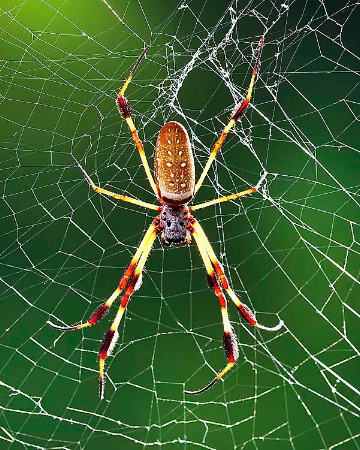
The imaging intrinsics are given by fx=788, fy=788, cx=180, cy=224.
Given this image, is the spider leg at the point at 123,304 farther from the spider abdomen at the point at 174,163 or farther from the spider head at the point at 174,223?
the spider abdomen at the point at 174,163

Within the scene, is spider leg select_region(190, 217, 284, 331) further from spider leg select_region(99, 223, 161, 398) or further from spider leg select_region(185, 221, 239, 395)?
spider leg select_region(99, 223, 161, 398)

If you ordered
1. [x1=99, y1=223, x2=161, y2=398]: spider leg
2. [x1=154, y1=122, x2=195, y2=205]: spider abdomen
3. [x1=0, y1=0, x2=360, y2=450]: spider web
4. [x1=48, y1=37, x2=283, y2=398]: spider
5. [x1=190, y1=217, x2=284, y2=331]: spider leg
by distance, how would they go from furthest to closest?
[x1=0, y1=0, x2=360, y2=450]: spider web < [x1=190, y1=217, x2=284, y2=331]: spider leg < [x1=99, y1=223, x2=161, y2=398]: spider leg < [x1=48, y1=37, x2=283, y2=398]: spider < [x1=154, y1=122, x2=195, y2=205]: spider abdomen

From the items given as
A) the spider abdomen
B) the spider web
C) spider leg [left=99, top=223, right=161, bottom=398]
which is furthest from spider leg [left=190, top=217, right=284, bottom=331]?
the spider web

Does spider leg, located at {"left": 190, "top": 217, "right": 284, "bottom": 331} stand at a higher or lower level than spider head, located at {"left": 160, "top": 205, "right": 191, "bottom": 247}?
lower

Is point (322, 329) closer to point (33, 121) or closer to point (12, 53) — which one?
point (33, 121)

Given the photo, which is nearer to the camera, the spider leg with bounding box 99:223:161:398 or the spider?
the spider

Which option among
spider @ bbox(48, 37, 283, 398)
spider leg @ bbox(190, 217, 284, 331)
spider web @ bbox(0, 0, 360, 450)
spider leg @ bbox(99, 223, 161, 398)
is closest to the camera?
spider @ bbox(48, 37, 283, 398)

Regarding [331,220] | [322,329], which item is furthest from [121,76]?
[322,329]
